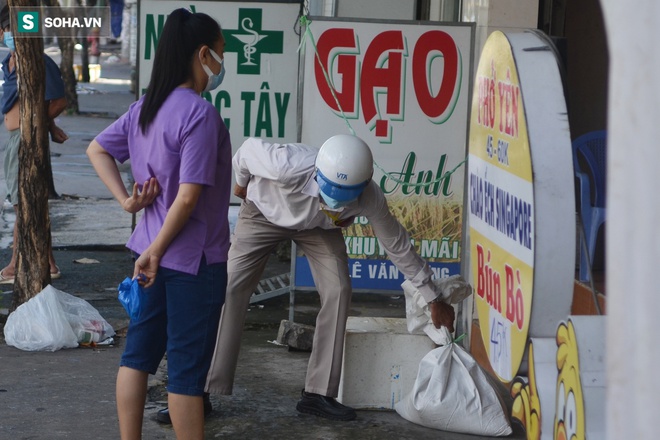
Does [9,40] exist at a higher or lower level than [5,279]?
higher

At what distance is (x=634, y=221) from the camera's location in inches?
65.4

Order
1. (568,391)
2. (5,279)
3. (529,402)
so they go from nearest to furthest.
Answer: (568,391)
(529,402)
(5,279)

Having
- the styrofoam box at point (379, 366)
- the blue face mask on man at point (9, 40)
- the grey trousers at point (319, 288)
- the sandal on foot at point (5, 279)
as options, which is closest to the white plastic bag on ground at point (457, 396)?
the styrofoam box at point (379, 366)

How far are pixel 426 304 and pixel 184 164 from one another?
5.44 feet

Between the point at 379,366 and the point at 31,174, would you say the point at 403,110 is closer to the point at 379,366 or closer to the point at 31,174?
the point at 379,366

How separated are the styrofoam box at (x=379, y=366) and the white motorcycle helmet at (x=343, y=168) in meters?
0.92

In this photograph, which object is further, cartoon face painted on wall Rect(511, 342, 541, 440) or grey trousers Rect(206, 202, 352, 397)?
grey trousers Rect(206, 202, 352, 397)

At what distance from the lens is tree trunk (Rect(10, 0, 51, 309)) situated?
600 centimetres

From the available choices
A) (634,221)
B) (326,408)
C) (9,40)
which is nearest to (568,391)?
(634,221)

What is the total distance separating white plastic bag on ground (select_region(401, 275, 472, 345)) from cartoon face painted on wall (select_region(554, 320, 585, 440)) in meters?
1.70

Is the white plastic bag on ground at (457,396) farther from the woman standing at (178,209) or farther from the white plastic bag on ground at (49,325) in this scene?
the white plastic bag on ground at (49,325)

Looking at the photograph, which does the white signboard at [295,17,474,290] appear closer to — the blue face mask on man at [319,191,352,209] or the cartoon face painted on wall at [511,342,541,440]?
the blue face mask on man at [319,191,352,209]

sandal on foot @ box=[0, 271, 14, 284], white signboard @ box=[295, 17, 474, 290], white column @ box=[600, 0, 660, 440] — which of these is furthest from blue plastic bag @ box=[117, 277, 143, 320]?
sandal on foot @ box=[0, 271, 14, 284]

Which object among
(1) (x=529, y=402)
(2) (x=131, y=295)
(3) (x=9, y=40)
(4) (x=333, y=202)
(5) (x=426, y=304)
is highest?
(3) (x=9, y=40)
